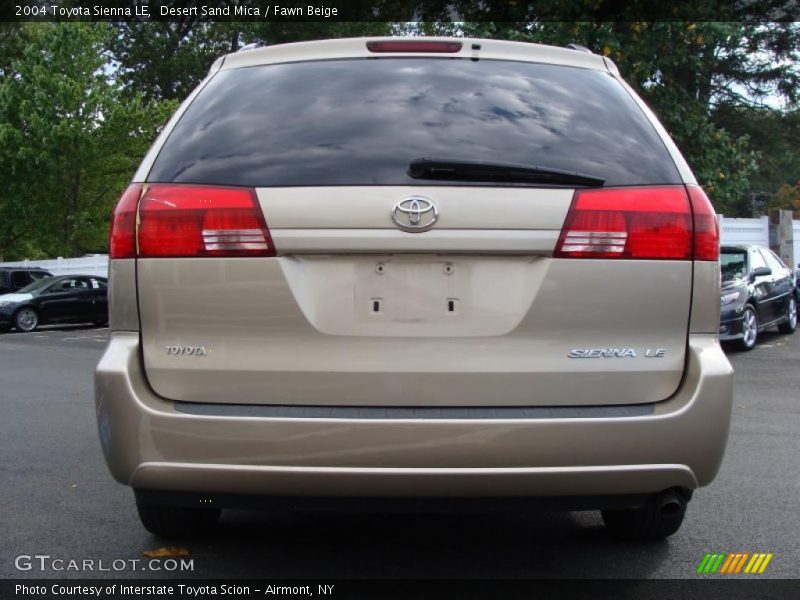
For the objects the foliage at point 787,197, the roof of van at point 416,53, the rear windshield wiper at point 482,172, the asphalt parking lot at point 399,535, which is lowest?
the foliage at point 787,197

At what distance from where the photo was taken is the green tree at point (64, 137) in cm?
2856

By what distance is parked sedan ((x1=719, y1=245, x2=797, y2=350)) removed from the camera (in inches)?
475

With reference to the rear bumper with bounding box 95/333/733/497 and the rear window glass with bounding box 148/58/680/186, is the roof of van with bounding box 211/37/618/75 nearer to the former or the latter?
the rear window glass with bounding box 148/58/680/186

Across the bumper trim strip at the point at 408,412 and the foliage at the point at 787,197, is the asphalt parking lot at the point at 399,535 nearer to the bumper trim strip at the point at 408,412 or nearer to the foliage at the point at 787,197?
the bumper trim strip at the point at 408,412

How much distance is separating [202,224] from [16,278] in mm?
24907

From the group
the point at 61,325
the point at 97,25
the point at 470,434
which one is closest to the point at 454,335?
the point at 470,434

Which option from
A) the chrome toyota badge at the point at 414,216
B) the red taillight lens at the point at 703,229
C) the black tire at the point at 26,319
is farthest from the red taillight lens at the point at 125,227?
the black tire at the point at 26,319

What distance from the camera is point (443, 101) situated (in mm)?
2984

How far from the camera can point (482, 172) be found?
281 centimetres

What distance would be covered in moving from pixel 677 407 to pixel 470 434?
65cm

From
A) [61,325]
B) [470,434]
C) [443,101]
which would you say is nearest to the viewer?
[470,434]

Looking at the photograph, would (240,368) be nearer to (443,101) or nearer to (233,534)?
(443,101)

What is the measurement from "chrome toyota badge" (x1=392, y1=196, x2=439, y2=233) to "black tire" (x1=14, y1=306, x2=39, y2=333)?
856 inches

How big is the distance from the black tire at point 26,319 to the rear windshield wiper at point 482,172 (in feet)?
71.3
